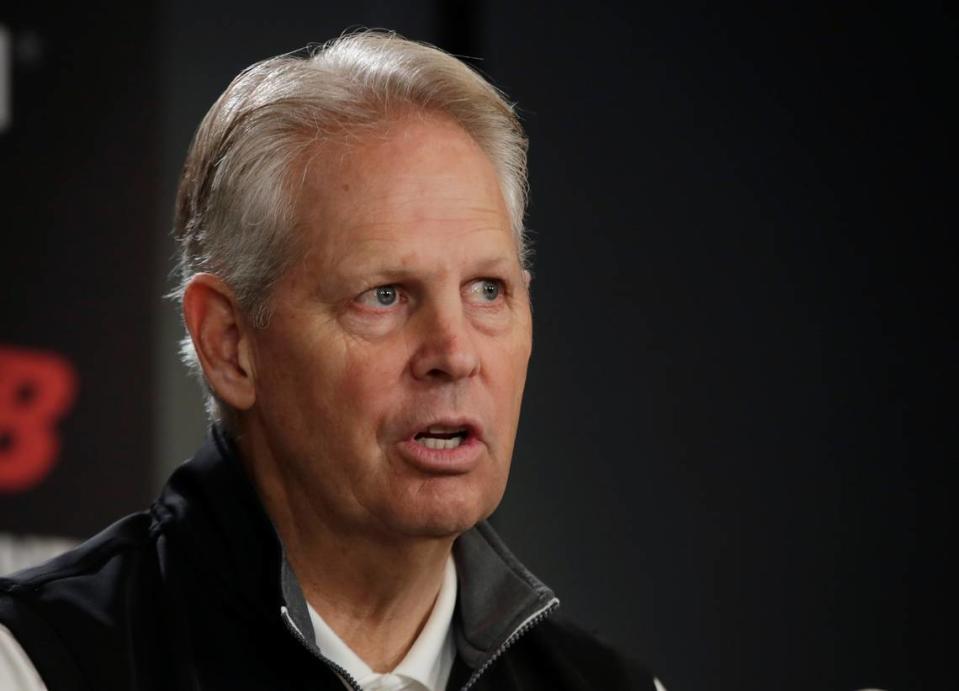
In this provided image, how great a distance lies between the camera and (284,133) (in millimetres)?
1500

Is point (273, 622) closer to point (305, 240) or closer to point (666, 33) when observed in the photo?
point (305, 240)

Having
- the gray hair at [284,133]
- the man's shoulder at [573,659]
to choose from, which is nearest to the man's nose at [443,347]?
the gray hair at [284,133]

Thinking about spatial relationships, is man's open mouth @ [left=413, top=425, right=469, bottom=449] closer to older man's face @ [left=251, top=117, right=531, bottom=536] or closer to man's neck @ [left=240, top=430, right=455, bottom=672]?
older man's face @ [left=251, top=117, right=531, bottom=536]

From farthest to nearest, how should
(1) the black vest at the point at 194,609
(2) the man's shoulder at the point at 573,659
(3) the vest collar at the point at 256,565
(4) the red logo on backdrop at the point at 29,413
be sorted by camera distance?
1. (4) the red logo on backdrop at the point at 29,413
2. (2) the man's shoulder at the point at 573,659
3. (3) the vest collar at the point at 256,565
4. (1) the black vest at the point at 194,609

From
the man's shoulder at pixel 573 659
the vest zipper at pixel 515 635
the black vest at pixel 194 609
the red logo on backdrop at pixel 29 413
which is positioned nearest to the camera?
the black vest at pixel 194 609

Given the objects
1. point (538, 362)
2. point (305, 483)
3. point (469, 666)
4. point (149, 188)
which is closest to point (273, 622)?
point (305, 483)

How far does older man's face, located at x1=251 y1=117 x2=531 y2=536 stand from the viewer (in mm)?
1439

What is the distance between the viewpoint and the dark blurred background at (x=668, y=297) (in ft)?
8.40

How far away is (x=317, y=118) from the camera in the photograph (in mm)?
1502

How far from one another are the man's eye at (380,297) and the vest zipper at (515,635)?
40 centimetres

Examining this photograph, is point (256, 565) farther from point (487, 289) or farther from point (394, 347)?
point (487, 289)

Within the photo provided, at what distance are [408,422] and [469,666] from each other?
0.32 metres

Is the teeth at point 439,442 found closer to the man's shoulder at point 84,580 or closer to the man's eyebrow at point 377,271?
the man's eyebrow at point 377,271

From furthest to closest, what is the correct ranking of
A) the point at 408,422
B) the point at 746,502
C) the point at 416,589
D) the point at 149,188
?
1. the point at 746,502
2. the point at 149,188
3. the point at 416,589
4. the point at 408,422
